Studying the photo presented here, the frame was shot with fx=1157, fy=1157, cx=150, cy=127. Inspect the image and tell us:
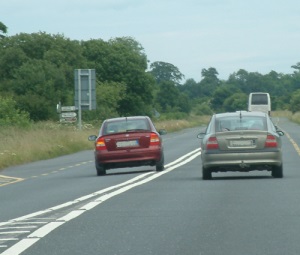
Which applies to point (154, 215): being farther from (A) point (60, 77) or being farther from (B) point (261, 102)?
(B) point (261, 102)

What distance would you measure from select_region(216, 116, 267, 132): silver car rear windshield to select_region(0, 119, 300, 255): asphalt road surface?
1110mm

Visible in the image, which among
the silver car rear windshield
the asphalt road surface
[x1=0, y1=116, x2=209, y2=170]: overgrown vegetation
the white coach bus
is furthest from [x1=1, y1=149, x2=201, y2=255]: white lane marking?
the white coach bus

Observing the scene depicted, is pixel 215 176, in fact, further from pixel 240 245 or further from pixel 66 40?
pixel 66 40

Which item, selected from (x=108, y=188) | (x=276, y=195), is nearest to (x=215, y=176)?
(x=108, y=188)

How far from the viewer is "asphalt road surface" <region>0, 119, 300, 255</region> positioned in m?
11.9

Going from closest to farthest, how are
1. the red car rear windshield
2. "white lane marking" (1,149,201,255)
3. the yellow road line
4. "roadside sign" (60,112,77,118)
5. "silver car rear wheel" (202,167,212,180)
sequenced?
"white lane marking" (1,149,201,255), "silver car rear wheel" (202,167,212,180), the yellow road line, the red car rear windshield, "roadside sign" (60,112,77,118)

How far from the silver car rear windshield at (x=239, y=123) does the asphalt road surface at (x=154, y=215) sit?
3.64 feet

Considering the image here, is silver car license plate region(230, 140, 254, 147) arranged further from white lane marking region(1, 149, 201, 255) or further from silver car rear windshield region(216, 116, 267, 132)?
white lane marking region(1, 149, 201, 255)

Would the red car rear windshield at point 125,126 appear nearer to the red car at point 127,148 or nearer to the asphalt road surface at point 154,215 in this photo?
the red car at point 127,148

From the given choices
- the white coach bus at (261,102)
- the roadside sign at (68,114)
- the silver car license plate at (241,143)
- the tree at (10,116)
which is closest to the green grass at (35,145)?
the roadside sign at (68,114)

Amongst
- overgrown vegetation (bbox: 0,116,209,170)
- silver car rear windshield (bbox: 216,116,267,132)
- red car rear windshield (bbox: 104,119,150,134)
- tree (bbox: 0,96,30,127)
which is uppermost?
silver car rear windshield (bbox: 216,116,267,132)

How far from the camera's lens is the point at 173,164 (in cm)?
3419

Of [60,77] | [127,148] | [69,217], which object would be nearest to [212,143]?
[127,148]

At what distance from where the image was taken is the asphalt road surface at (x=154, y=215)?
11.9 metres
